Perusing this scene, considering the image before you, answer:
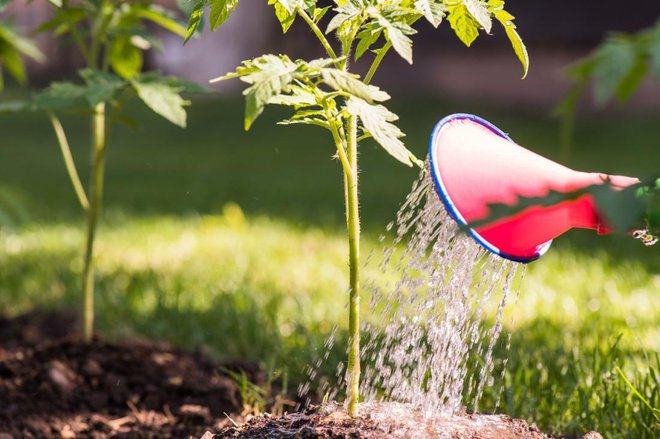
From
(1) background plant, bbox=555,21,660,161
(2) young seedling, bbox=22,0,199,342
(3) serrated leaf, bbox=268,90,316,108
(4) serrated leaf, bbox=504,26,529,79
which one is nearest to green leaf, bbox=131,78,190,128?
(2) young seedling, bbox=22,0,199,342

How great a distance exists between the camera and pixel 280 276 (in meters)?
3.11

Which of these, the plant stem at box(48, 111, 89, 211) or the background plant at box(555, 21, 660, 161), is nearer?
the background plant at box(555, 21, 660, 161)

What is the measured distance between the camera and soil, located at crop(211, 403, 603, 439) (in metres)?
1.38

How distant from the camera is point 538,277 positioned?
312cm

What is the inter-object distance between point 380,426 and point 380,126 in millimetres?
493

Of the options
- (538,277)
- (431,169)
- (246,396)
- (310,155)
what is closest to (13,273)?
(246,396)

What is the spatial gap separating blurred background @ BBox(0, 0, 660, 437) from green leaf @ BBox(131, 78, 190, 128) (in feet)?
0.36

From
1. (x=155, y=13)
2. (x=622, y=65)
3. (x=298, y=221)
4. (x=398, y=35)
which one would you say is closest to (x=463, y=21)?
(x=398, y=35)

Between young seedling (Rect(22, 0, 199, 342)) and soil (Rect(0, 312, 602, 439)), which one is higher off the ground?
young seedling (Rect(22, 0, 199, 342))

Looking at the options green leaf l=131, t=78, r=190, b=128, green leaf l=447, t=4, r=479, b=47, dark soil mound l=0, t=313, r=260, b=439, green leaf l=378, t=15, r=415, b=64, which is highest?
green leaf l=447, t=4, r=479, b=47

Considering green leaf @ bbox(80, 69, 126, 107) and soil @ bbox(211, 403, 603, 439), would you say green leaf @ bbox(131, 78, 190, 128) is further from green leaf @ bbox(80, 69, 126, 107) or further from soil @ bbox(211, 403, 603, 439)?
soil @ bbox(211, 403, 603, 439)

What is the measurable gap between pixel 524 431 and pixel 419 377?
0.22 meters

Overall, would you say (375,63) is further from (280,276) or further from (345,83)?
(280,276)

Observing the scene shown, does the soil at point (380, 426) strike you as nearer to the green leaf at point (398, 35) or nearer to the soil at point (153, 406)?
the soil at point (153, 406)
